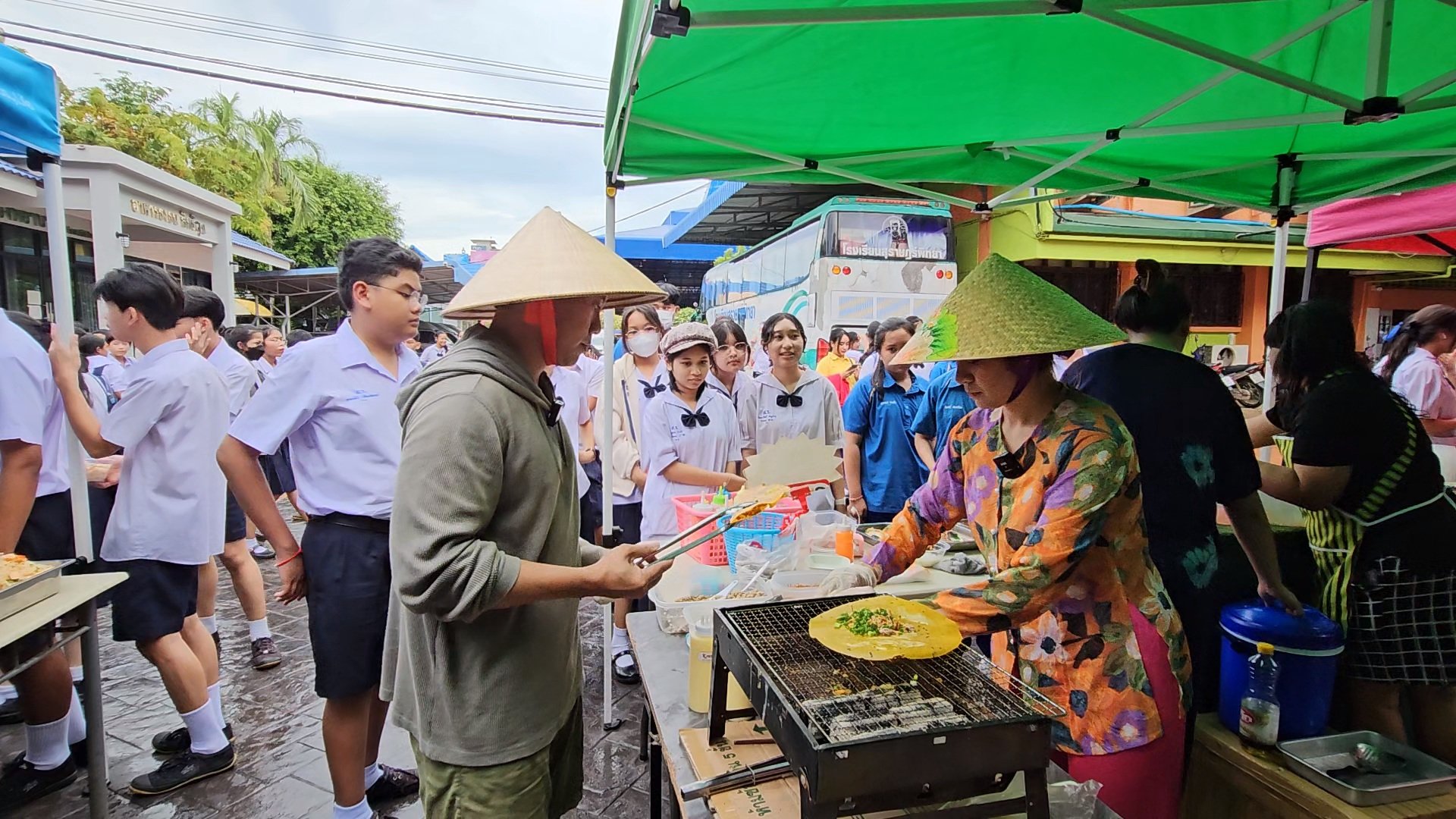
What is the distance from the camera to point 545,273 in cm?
162

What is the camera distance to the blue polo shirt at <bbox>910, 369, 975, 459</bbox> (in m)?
4.10

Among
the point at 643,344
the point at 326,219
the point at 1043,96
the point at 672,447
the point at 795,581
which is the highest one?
the point at 326,219

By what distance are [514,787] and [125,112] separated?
20.7 m

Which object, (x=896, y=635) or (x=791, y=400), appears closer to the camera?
(x=896, y=635)

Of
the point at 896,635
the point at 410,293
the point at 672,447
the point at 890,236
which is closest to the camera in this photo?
the point at 896,635

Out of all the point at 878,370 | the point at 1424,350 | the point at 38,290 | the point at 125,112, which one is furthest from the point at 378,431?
the point at 125,112

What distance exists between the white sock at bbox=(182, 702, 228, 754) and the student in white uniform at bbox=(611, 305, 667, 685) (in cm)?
190

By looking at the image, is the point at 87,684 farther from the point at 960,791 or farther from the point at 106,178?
the point at 106,178

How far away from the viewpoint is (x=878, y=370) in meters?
4.35

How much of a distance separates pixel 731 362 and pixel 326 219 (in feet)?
95.8

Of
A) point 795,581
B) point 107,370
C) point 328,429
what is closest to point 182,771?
point 328,429

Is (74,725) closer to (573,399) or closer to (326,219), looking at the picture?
(573,399)

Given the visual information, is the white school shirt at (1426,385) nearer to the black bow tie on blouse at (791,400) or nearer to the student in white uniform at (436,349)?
the black bow tie on blouse at (791,400)

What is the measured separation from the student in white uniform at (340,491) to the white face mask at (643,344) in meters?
2.17
